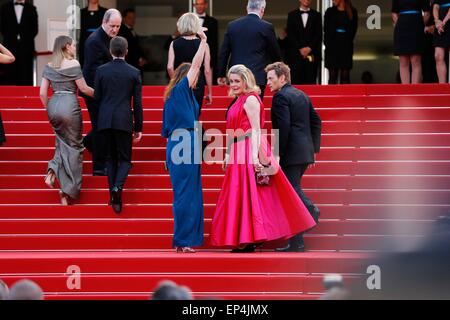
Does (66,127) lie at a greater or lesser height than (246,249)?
greater

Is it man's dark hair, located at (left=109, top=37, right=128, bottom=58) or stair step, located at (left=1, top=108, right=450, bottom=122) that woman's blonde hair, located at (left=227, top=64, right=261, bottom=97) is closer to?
man's dark hair, located at (left=109, top=37, right=128, bottom=58)

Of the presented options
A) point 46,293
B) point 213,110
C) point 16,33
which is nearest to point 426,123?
point 213,110

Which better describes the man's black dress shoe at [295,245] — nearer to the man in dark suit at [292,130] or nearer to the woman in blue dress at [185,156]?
the man in dark suit at [292,130]

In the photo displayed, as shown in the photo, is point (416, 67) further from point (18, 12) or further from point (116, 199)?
point (18, 12)

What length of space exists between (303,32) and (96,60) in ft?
18.5

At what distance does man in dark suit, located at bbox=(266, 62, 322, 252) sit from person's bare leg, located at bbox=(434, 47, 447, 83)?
4.50 metres

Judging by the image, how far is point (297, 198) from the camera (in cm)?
1070

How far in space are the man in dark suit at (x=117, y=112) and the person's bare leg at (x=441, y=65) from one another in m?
5.06

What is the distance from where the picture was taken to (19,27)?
57.8 ft

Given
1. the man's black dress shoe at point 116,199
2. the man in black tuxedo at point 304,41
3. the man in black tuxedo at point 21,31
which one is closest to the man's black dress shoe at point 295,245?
the man's black dress shoe at point 116,199

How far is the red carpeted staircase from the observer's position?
1017cm

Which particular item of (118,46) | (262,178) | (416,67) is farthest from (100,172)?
(416,67)

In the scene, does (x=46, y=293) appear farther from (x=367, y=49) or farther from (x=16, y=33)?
(x=367, y=49)
